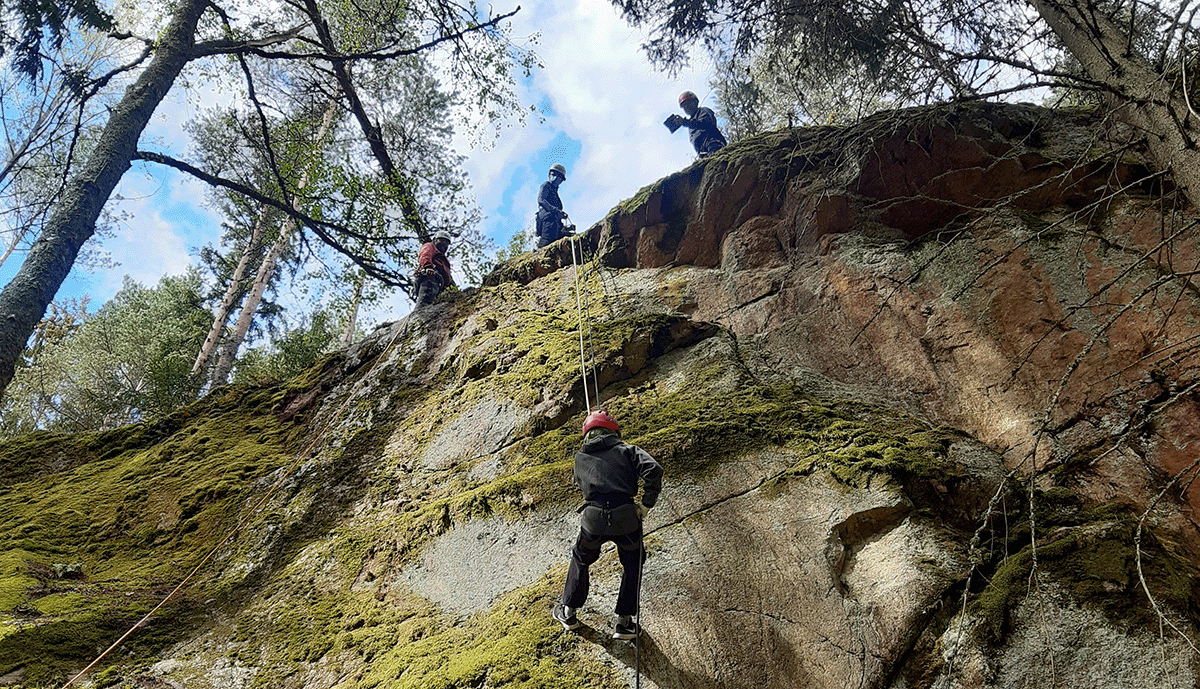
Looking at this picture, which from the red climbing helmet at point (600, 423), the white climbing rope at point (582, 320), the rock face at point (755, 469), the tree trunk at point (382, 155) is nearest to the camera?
the rock face at point (755, 469)

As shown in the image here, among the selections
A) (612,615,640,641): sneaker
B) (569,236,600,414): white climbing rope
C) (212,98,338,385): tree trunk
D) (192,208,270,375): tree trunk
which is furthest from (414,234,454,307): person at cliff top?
(612,615,640,641): sneaker

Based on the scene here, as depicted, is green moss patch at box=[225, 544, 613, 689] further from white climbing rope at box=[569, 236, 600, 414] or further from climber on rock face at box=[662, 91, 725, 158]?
climber on rock face at box=[662, 91, 725, 158]

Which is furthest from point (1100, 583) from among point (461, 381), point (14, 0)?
point (14, 0)

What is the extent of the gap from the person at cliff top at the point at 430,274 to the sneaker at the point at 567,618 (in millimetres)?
6289

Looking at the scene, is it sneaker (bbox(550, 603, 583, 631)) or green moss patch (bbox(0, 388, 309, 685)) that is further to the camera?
green moss patch (bbox(0, 388, 309, 685))

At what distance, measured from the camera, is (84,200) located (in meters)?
5.35

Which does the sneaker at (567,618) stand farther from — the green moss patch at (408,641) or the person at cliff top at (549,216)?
the person at cliff top at (549,216)

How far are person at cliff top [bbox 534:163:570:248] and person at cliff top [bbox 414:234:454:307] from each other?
1.87 metres

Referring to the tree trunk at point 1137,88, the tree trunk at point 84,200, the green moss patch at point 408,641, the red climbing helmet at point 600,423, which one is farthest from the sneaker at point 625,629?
the tree trunk at point 84,200

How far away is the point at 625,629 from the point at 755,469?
1.58 m

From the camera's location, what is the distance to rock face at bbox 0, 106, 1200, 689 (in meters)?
3.54

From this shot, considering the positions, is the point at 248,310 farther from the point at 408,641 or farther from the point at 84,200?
the point at 408,641

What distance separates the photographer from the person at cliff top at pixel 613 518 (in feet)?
12.8

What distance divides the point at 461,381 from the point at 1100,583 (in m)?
6.02
